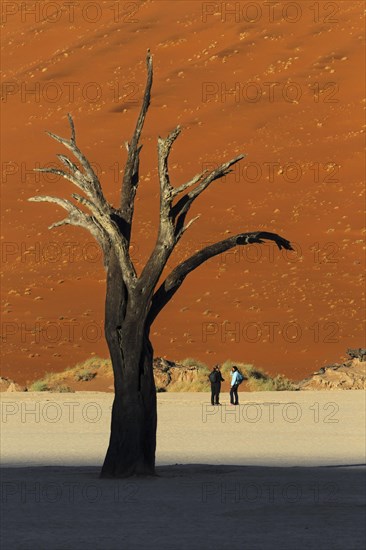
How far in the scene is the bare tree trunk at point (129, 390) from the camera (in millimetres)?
18781

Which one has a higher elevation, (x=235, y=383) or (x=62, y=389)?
(x=62, y=389)

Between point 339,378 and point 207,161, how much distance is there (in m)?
22.7

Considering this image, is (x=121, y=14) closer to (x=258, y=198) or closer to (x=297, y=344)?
(x=258, y=198)

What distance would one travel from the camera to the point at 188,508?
15.1 m

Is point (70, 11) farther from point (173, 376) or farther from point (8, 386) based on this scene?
point (8, 386)

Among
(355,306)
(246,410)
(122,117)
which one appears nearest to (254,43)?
(122,117)

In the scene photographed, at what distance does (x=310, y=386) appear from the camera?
40219mm

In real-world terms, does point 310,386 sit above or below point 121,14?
below

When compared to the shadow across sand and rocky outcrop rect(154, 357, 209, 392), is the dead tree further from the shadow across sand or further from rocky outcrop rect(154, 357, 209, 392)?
rocky outcrop rect(154, 357, 209, 392)

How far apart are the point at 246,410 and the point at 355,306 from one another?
18331 mm

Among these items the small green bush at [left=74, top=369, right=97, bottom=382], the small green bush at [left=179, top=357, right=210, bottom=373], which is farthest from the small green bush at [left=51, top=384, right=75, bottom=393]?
the small green bush at [left=179, top=357, right=210, bottom=373]

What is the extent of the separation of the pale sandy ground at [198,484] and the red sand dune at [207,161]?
1562 centimetres

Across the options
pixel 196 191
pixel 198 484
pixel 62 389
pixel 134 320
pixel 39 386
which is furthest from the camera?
pixel 39 386

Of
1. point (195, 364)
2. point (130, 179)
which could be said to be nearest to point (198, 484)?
point (130, 179)
